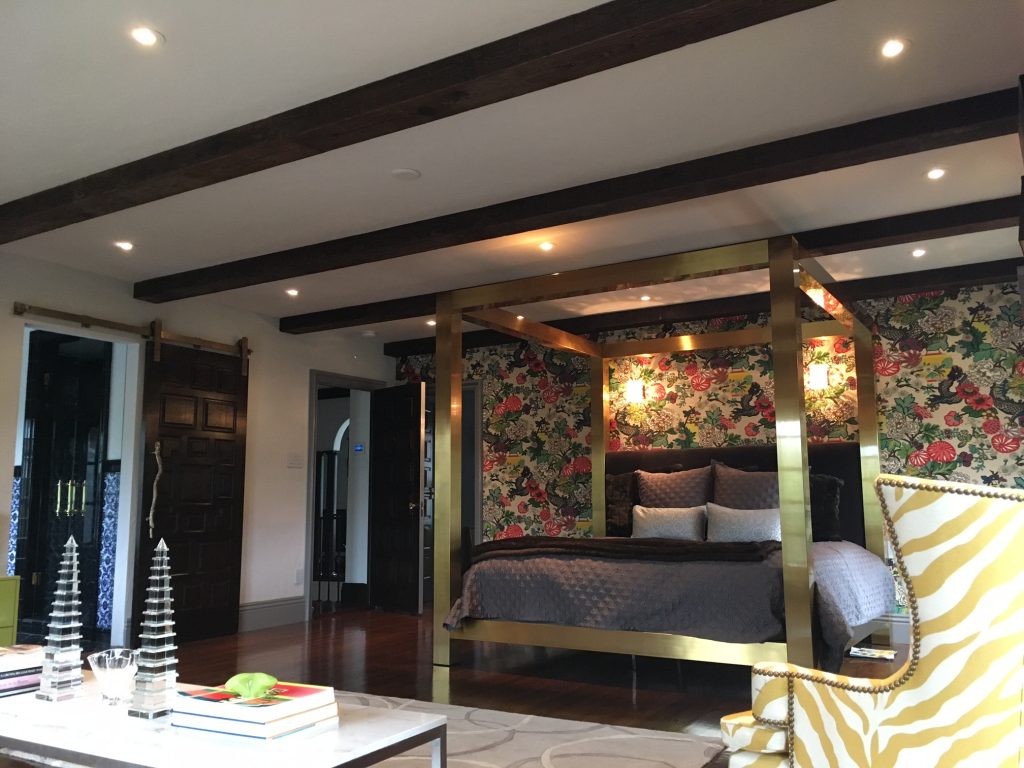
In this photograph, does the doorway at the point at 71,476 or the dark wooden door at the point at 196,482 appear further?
the doorway at the point at 71,476

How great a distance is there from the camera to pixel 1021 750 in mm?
1272

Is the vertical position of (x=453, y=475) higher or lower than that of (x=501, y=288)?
lower

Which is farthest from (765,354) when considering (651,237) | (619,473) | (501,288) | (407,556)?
(407,556)

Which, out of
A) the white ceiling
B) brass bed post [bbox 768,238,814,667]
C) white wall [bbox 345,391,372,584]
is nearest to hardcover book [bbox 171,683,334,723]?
the white ceiling

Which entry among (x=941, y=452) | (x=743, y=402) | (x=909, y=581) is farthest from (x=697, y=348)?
(x=909, y=581)

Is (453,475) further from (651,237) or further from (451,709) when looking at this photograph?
(651,237)

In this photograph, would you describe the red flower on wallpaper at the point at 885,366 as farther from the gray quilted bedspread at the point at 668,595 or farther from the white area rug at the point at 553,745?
the white area rug at the point at 553,745

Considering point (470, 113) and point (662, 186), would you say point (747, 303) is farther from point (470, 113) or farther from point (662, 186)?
point (470, 113)

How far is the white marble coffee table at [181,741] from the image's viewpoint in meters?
1.77

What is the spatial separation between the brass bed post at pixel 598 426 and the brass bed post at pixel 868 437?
195 centimetres

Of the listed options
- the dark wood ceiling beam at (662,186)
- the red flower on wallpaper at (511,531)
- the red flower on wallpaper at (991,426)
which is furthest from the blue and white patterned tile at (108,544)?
the red flower on wallpaper at (991,426)

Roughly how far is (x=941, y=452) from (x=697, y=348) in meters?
1.82

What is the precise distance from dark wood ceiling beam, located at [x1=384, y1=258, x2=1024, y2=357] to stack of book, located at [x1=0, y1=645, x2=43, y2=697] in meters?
4.18

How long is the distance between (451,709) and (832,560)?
2200mm
